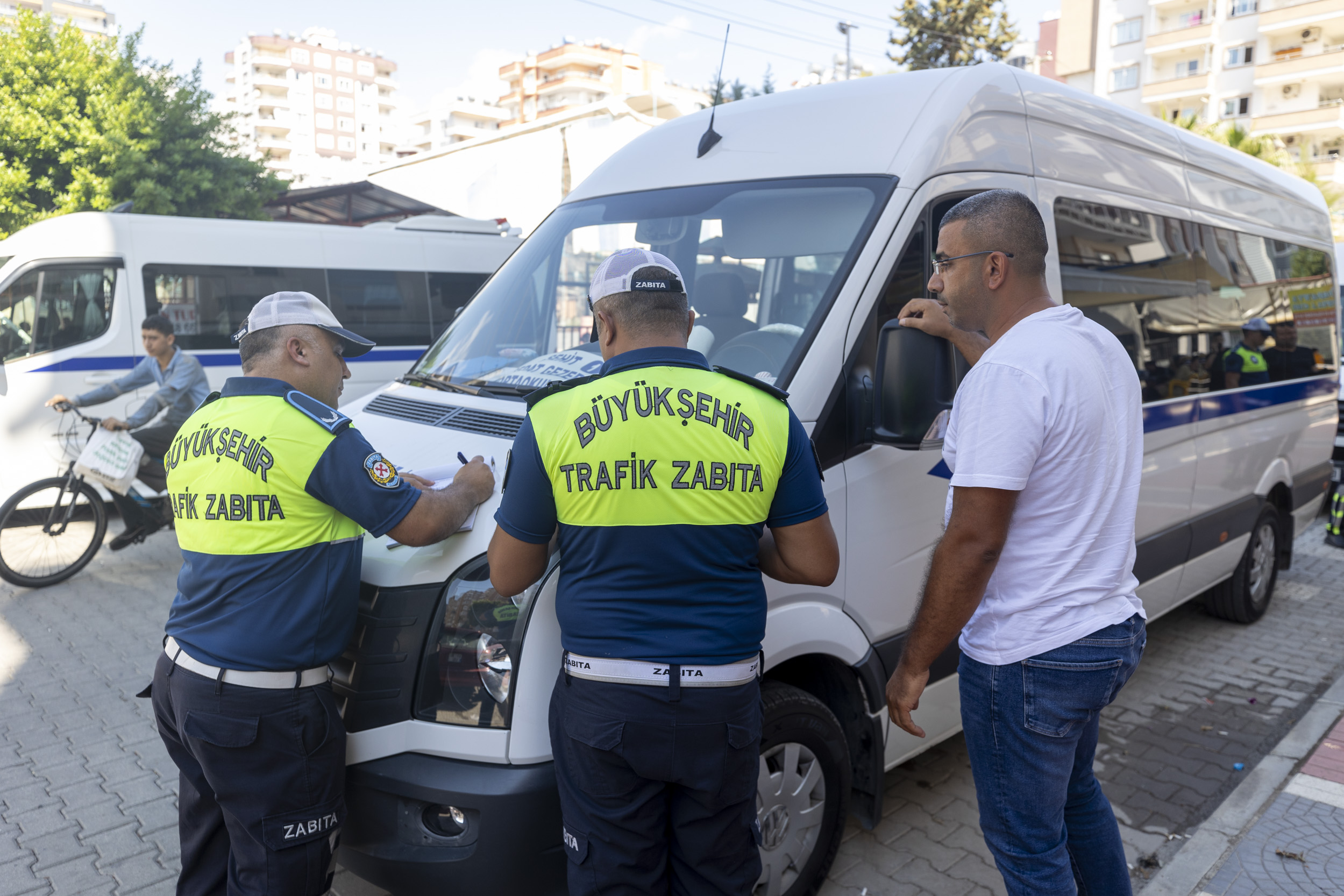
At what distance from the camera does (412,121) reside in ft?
382

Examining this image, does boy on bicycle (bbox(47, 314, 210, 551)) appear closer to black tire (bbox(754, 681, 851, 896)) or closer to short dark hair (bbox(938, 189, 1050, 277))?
black tire (bbox(754, 681, 851, 896))

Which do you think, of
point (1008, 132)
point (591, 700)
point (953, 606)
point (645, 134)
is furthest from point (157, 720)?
point (1008, 132)

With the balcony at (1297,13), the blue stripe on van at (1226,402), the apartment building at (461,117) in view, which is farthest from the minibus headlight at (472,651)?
the apartment building at (461,117)

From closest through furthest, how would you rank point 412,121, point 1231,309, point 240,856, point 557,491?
point 557,491 → point 240,856 → point 1231,309 → point 412,121

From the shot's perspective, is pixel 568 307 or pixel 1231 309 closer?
pixel 568 307

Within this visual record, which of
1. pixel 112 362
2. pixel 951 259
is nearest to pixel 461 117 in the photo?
pixel 112 362

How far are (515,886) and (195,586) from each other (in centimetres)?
110

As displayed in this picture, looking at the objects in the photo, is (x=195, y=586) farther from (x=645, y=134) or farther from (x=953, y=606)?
(x=645, y=134)

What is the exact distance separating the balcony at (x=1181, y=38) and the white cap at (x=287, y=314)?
6250cm

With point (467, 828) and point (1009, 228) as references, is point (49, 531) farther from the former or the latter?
point (1009, 228)

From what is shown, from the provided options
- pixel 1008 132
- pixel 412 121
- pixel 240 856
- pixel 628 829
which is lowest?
pixel 240 856

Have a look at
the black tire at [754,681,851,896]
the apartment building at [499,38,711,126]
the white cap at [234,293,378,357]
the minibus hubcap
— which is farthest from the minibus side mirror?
the apartment building at [499,38,711,126]

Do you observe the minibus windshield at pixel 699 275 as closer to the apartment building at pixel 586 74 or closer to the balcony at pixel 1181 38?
the balcony at pixel 1181 38

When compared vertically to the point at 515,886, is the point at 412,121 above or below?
above
